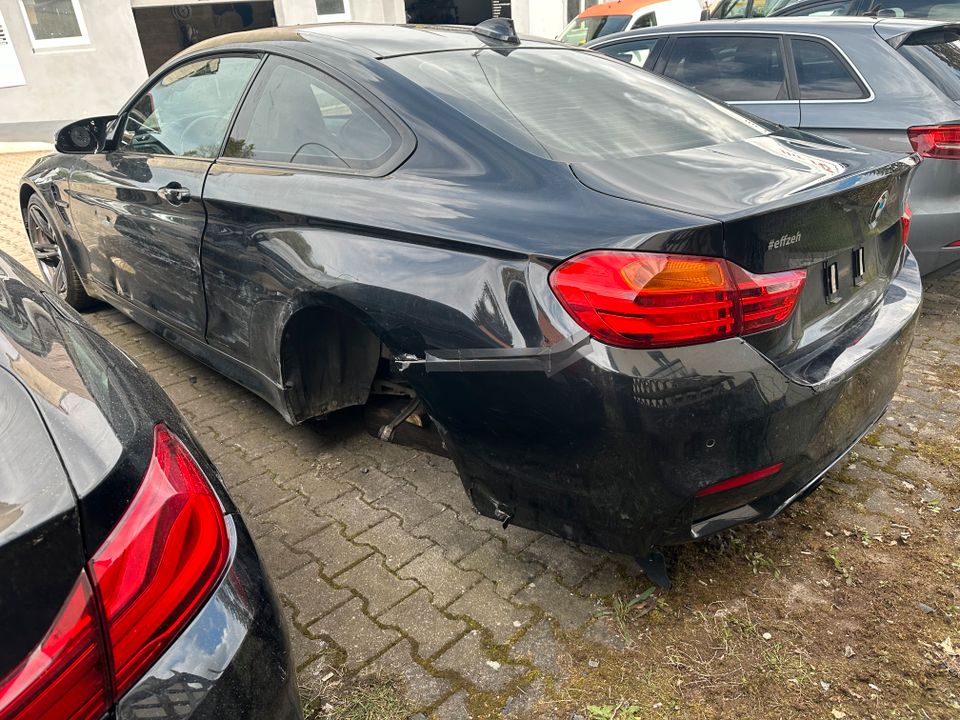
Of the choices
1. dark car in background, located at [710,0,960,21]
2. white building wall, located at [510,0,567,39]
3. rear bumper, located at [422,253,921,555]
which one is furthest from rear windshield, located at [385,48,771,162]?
white building wall, located at [510,0,567,39]

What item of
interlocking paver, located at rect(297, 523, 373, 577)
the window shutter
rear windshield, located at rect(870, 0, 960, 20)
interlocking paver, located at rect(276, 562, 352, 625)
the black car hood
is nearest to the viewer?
the black car hood

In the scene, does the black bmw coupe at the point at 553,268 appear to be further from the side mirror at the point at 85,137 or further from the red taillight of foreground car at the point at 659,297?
the side mirror at the point at 85,137

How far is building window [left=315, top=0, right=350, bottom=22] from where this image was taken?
42.7ft

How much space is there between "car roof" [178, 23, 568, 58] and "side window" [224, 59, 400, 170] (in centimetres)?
13

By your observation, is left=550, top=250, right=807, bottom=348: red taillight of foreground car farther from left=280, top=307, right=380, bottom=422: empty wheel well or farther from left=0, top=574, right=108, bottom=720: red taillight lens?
left=0, top=574, right=108, bottom=720: red taillight lens

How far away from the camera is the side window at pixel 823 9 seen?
6.37 m

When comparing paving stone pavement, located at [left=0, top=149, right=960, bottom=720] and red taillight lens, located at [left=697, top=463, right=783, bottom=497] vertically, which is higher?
red taillight lens, located at [left=697, top=463, right=783, bottom=497]

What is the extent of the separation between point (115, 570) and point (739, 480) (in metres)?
1.39

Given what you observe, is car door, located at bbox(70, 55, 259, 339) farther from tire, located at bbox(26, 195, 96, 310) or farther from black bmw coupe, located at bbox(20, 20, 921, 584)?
tire, located at bbox(26, 195, 96, 310)

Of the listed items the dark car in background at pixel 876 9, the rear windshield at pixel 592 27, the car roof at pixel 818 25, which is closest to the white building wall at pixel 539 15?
the rear windshield at pixel 592 27

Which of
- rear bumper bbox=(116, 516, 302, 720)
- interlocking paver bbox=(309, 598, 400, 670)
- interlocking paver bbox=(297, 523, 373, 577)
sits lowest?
interlocking paver bbox=(297, 523, 373, 577)

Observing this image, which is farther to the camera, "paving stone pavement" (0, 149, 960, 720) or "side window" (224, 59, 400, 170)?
"side window" (224, 59, 400, 170)

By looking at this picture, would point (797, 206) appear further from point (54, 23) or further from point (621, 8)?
point (54, 23)

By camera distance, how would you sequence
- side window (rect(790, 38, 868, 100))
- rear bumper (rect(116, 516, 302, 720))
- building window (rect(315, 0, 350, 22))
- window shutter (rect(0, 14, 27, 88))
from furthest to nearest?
building window (rect(315, 0, 350, 22))
window shutter (rect(0, 14, 27, 88))
side window (rect(790, 38, 868, 100))
rear bumper (rect(116, 516, 302, 720))
